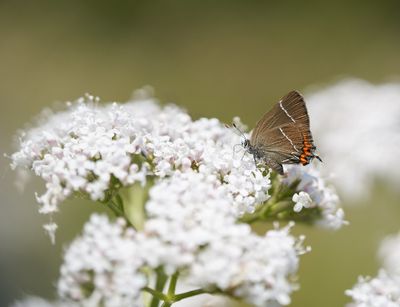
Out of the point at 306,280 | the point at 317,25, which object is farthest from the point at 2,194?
the point at 317,25

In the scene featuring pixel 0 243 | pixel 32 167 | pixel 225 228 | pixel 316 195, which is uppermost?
pixel 0 243

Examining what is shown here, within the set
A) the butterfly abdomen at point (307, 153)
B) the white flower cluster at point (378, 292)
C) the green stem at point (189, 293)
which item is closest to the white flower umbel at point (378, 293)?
the white flower cluster at point (378, 292)

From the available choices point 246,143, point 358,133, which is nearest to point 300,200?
point 246,143

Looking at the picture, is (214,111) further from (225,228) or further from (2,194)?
(225,228)

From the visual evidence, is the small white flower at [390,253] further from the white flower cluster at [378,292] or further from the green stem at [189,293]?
the green stem at [189,293]

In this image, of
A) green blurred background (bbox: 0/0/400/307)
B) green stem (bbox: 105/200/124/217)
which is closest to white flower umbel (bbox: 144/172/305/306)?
green stem (bbox: 105/200/124/217)

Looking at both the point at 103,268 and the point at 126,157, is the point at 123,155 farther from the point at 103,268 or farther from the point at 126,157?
the point at 103,268
